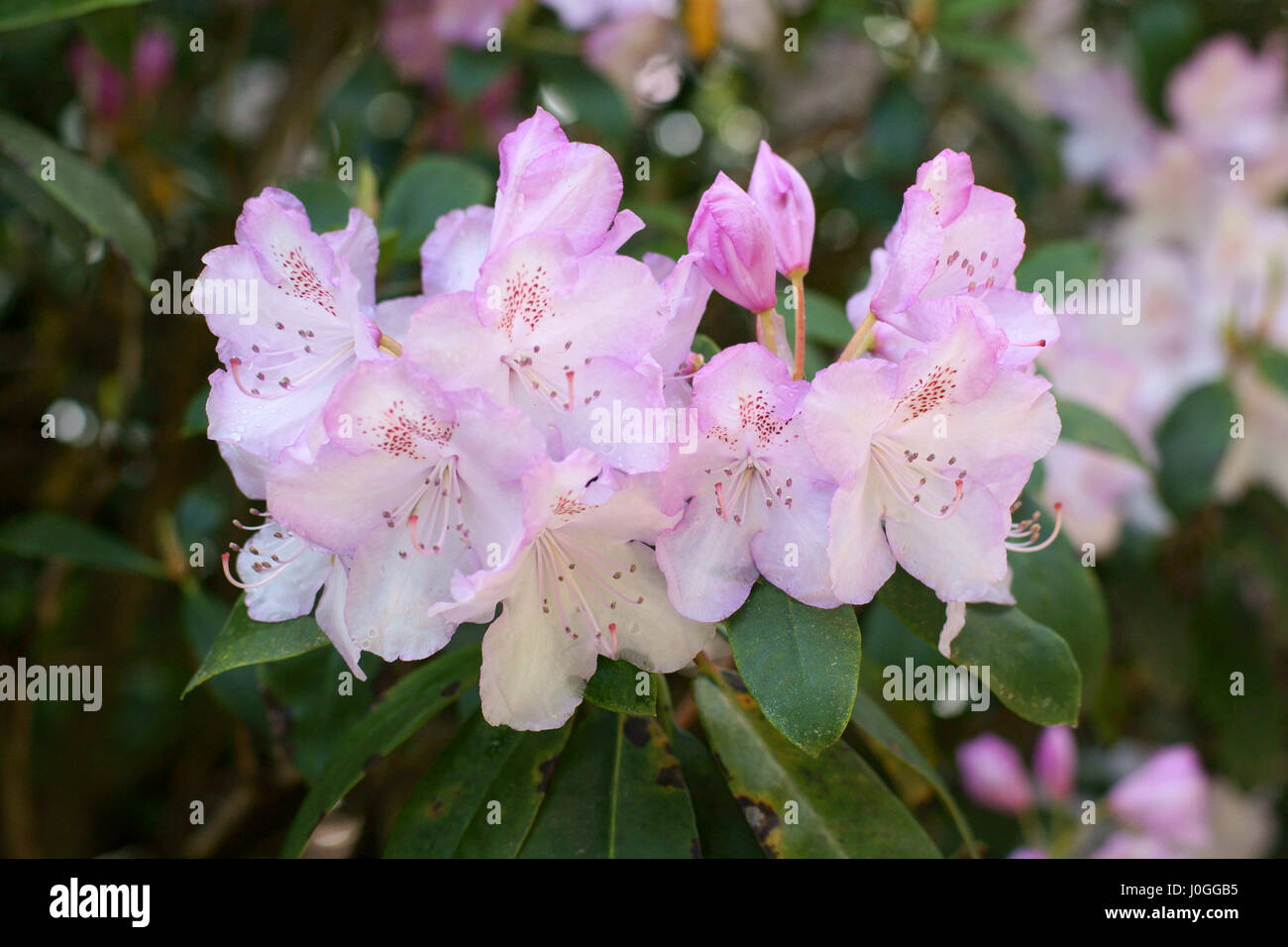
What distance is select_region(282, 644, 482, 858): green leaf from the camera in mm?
858

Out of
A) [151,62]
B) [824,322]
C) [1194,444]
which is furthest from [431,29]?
[1194,444]

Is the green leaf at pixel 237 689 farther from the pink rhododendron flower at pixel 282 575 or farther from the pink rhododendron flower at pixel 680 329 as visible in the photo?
the pink rhododendron flower at pixel 680 329

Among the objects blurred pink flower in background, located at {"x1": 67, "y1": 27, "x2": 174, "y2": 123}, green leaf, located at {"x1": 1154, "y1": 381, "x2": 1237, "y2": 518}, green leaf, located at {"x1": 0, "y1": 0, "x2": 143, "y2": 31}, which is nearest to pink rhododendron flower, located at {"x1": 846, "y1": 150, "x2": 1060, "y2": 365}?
green leaf, located at {"x1": 0, "y1": 0, "x2": 143, "y2": 31}

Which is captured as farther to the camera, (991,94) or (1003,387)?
(991,94)

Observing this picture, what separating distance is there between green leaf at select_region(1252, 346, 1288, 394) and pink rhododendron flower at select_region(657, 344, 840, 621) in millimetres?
1103

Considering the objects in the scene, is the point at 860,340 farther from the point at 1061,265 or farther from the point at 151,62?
the point at 151,62

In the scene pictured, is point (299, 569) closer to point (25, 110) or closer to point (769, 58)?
point (25, 110)

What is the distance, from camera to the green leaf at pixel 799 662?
69cm

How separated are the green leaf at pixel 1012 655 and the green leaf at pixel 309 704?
0.50m

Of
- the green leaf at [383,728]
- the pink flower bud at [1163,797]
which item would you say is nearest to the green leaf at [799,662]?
the green leaf at [383,728]

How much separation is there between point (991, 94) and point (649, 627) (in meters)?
1.54

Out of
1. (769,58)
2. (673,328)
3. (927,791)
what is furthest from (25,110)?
(927,791)

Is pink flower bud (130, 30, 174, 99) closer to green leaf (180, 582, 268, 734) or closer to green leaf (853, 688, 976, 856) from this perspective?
green leaf (180, 582, 268, 734)

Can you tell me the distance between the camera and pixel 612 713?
0.91 meters
